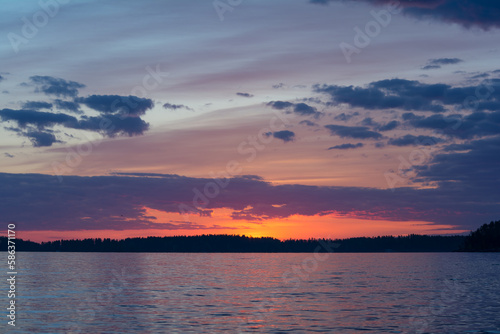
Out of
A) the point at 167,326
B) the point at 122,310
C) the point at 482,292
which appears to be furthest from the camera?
the point at 482,292

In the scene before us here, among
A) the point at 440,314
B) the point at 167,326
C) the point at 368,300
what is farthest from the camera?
the point at 368,300

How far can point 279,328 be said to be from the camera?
48875 millimetres

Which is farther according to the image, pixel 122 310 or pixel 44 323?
pixel 122 310

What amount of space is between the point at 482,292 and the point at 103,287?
5793cm

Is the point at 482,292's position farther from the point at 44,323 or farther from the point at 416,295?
the point at 44,323

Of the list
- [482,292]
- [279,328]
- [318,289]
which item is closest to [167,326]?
[279,328]

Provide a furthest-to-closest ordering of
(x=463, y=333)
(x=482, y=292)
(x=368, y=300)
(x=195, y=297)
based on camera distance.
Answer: (x=482, y=292) → (x=195, y=297) → (x=368, y=300) → (x=463, y=333)

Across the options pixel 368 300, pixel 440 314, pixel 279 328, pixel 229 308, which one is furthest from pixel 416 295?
pixel 279 328

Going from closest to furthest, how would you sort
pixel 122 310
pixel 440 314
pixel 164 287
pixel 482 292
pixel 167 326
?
pixel 167 326, pixel 440 314, pixel 122 310, pixel 482 292, pixel 164 287

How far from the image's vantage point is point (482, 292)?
272 feet

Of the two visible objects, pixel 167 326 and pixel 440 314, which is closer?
pixel 167 326

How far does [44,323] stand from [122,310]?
1077 cm

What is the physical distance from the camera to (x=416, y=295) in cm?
7725

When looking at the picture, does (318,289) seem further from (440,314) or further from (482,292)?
(440,314)
